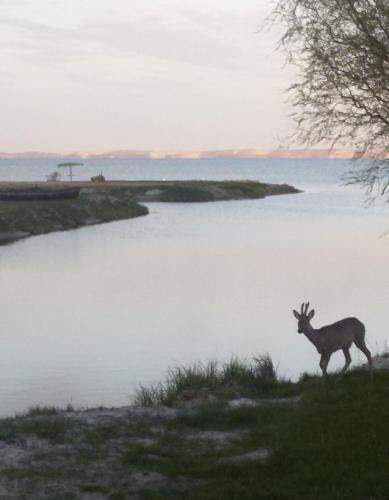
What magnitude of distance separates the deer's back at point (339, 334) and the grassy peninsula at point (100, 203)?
42291 millimetres

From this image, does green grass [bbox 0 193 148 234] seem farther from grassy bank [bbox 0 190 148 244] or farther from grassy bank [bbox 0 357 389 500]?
grassy bank [bbox 0 357 389 500]

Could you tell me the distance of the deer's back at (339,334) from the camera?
1530 centimetres

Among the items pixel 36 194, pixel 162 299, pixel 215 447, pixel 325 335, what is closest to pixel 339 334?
pixel 325 335

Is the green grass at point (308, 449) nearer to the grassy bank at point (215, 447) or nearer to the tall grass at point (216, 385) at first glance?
the grassy bank at point (215, 447)

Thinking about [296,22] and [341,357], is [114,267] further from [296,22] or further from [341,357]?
[296,22]

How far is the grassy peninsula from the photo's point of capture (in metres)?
62.3

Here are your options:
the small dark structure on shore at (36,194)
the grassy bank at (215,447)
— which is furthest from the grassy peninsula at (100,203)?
the grassy bank at (215,447)

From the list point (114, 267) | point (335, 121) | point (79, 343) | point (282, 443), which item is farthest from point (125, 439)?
point (114, 267)

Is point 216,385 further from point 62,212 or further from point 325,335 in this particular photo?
point 62,212

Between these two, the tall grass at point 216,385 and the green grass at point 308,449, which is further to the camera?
the tall grass at point 216,385

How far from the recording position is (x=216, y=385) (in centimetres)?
1734

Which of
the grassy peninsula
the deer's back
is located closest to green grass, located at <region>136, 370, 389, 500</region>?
the deer's back

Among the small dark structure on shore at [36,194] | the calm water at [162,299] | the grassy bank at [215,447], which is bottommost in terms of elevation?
the calm water at [162,299]

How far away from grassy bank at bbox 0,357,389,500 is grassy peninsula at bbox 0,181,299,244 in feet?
140
